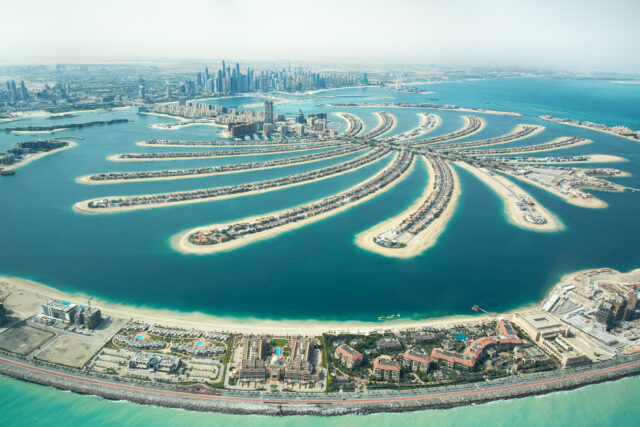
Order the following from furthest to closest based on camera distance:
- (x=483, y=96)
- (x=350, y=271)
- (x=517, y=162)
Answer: (x=483, y=96), (x=517, y=162), (x=350, y=271)

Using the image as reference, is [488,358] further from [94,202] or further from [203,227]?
[94,202]

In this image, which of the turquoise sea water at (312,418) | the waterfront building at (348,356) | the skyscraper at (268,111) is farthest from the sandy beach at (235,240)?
the skyscraper at (268,111)

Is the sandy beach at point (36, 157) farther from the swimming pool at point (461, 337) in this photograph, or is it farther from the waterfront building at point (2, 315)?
the swimming pool at point (461, 337)

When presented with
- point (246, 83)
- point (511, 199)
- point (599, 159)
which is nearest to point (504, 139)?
point (599, 159)

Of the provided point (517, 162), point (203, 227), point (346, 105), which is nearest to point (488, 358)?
point (203, 227)

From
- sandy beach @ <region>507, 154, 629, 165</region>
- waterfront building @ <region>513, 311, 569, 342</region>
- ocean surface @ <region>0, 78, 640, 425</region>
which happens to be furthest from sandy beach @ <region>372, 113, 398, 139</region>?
waterfront building @ <region>513, 311, 569, 342</region>

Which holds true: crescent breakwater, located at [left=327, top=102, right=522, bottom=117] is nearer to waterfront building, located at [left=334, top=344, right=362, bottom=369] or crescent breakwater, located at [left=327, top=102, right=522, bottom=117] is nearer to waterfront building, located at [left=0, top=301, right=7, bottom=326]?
waterfront building, located at [left=334, top=344, right=362, bottom=369]

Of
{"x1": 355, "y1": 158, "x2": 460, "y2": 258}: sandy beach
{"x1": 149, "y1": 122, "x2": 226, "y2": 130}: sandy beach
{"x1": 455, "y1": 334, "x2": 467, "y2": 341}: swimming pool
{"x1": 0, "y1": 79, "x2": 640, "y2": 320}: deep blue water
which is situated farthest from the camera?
{"x1": 149, "y1": 122, "x2": 226, "y2": 130}: sandy beach
